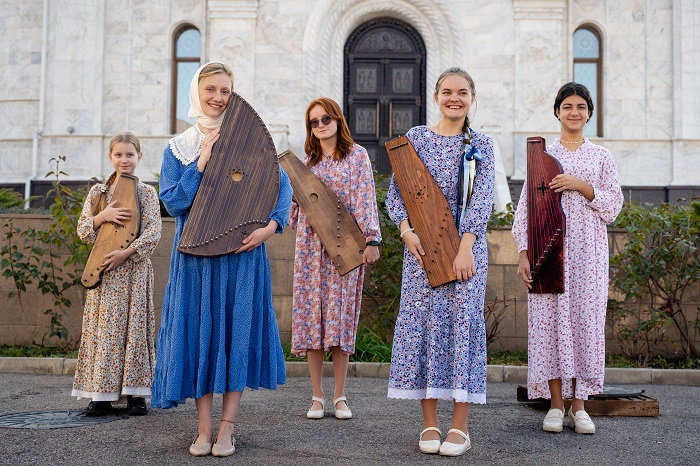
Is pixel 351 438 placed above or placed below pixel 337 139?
below

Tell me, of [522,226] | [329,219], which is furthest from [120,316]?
[522,226]

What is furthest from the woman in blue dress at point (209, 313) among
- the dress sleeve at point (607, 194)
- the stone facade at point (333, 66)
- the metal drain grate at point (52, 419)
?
the stone facade at point (333, 66)

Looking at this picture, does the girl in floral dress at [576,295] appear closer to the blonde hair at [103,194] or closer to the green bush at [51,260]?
the blonde hair at [103,194]

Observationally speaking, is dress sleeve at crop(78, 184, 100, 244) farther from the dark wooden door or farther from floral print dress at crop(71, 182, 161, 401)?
the dark wooden door

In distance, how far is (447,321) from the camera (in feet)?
14.4

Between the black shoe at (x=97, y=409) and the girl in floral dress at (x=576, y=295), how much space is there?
283 cm

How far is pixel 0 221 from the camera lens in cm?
877

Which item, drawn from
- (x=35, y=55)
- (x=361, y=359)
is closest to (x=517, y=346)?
(x=361, y=359)

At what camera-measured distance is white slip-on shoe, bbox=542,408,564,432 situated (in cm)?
500

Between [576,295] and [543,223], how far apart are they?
0.51 meters

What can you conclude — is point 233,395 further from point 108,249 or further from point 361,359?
point 361,359

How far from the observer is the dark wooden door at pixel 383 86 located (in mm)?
17094

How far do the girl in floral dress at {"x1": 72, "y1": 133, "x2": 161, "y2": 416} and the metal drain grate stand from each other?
0.38 feet

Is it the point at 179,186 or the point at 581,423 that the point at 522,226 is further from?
the point at 179,186
